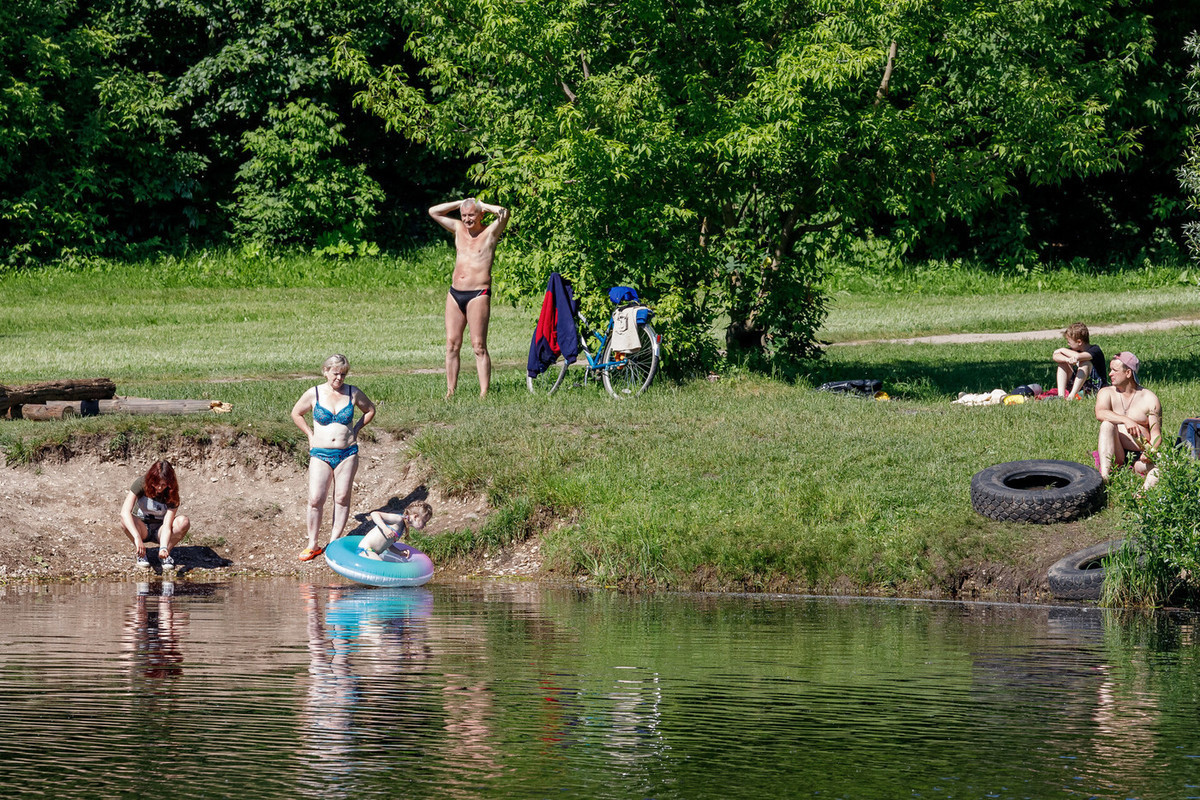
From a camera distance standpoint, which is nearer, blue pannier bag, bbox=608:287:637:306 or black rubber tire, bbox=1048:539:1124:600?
black rubber tire, bbox=1048:539:1124:600

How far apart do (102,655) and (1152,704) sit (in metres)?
6.24

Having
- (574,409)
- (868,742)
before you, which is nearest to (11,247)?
(574,409)

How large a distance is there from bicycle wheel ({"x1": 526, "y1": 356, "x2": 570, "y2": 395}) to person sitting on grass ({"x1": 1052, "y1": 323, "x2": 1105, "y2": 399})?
18.9 feet

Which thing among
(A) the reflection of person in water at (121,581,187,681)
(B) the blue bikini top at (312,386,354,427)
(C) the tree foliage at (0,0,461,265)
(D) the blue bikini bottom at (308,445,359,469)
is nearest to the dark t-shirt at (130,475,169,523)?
(A) the reflection of person in water at (121,581,187,681)

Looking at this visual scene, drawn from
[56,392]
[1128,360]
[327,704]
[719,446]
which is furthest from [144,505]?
[1128,360]

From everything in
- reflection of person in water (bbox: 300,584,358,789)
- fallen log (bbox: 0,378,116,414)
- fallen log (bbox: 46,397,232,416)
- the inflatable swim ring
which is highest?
fallen log (bbox: 0,378,116,414)

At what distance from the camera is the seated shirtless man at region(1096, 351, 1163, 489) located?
14.1 meters

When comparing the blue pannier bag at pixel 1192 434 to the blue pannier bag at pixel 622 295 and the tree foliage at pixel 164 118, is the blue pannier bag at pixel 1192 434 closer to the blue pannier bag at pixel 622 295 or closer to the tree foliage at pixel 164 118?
the blue pannier bag at pixel 622 295

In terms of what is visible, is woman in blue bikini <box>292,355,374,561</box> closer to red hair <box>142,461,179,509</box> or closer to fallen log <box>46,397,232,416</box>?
red hair <box>142,461,179,509</box>

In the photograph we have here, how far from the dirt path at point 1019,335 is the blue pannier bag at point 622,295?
10.0 meters

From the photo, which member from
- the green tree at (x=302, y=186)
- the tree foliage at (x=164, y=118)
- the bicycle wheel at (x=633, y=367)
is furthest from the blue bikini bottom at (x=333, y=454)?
the green tree at (x=302, y=186)

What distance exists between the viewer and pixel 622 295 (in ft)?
62.4

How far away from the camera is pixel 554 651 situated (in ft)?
34.3

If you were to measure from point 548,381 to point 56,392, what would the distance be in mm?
5731
